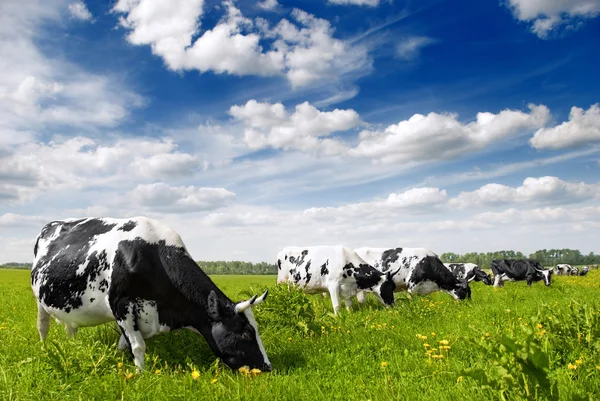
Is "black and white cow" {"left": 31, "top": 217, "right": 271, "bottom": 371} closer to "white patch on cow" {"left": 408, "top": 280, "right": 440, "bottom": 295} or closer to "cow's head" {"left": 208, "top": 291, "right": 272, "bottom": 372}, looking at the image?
"cow's head" {"left": 208, "top": 291, "right": 272, "bottom": 372}

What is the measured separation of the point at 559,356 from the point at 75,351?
6464mm

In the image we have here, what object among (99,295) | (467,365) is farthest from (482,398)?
(99,295)

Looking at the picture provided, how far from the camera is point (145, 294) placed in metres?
6.69

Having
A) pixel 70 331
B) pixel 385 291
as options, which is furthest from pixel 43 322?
pixel 385 291

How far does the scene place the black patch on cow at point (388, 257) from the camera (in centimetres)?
1828

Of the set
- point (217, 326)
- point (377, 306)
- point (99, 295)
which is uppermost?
point (99, 295)

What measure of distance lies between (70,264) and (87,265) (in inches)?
19.3

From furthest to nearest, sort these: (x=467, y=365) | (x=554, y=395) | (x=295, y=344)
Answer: (x=295, y=344) → (x=467, y=365) → (x=554, y=395)

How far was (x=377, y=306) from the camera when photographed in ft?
50.4

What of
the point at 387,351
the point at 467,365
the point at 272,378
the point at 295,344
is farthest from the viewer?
the point at 295,344

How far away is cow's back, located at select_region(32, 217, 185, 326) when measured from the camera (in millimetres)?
7039

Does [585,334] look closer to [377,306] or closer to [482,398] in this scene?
[482,398]

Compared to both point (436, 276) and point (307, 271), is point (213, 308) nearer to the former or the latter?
point (307, 271)

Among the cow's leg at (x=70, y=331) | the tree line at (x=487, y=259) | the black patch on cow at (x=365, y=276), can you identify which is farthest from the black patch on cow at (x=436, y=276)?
the tree line at (x=487, y=259)
